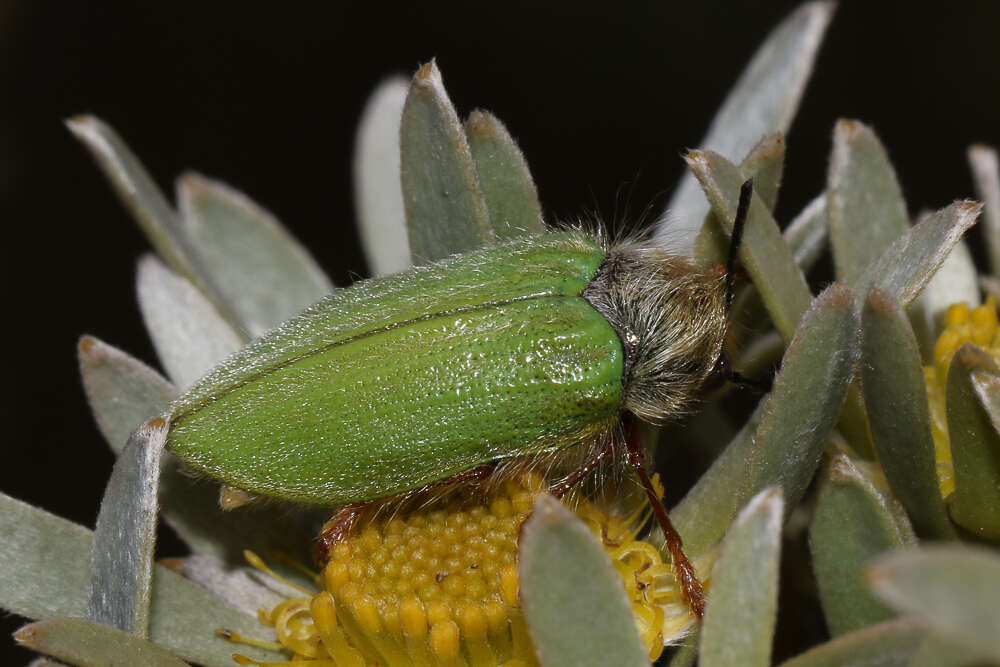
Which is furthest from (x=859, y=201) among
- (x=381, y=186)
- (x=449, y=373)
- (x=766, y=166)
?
(x=381, y=186)

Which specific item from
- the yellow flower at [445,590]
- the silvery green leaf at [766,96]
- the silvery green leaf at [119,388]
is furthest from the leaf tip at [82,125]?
the silvery green leaf at [766,96]

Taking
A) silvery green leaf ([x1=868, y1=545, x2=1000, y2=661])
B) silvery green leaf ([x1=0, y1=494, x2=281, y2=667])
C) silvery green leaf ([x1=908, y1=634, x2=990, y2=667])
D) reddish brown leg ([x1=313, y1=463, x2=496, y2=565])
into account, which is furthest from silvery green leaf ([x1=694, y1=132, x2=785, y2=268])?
silvery green leaf ([x1=0, y1=494, x2=281, y2=667])

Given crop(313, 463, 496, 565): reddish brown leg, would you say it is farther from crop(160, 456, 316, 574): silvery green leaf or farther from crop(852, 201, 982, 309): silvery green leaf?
crop(852, 201, 982, 309): silvery green leaf

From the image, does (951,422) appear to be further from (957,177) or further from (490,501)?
(957,177)

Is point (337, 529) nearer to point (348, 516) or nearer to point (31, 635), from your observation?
point (348, 516)

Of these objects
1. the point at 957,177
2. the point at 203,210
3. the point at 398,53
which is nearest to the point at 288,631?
the point at 203,210

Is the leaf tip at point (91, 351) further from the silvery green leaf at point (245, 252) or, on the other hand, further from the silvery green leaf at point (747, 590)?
the silvery green leaf at point (747, 590)
